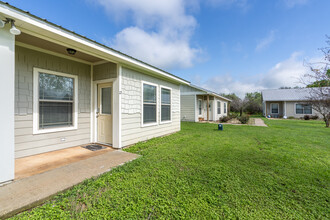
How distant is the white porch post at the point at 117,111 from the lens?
14.4ft

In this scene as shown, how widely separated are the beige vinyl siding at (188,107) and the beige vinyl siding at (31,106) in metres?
10.3

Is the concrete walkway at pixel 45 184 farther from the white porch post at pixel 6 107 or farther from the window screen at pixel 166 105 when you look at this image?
the window screen at pixel 166 105

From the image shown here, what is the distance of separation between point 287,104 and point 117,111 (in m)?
23.6

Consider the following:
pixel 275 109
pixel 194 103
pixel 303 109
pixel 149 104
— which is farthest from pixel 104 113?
pixel 303 109

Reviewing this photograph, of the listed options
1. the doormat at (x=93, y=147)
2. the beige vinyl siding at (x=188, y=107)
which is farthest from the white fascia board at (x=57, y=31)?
the beige vinyl siding at (x=188, y=107)

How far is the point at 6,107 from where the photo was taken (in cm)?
226

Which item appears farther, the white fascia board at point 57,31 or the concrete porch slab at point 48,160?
the concrete porch slab at point 48,160

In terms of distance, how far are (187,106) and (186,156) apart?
10300mm

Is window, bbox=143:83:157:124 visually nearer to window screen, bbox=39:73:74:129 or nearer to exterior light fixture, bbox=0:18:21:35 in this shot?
window screen, bbox=39:73:74:129

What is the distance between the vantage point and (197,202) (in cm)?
199

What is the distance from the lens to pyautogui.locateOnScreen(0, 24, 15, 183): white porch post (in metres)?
2.22

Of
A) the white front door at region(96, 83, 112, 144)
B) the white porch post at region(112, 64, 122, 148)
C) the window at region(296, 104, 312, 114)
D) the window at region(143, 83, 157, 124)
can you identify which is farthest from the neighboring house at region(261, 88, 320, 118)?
the white front door at region(96, 83, 112, 144)

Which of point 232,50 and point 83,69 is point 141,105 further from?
point 232,50

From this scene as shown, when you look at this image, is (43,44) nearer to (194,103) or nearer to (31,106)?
(31,106)
